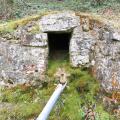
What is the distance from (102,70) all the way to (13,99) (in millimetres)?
2288

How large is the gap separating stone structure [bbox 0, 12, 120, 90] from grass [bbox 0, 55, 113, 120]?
0.77ft

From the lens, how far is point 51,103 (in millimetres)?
6895

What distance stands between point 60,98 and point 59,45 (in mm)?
2055

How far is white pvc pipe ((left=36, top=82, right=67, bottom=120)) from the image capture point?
245 inches

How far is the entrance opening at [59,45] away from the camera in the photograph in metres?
9.04

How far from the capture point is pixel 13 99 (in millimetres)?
8133

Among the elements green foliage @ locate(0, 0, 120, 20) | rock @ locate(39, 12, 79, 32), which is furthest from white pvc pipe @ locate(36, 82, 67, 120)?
green foliage @ locate(0, 0, 120, 20)

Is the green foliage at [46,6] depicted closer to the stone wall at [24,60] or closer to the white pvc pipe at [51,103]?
the stone wall at [24,60]

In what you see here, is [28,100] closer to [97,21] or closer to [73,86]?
[73,86]

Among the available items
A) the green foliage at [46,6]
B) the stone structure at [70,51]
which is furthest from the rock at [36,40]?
the green foliage at [46,6]

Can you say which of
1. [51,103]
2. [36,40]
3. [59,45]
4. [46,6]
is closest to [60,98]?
[51,103]

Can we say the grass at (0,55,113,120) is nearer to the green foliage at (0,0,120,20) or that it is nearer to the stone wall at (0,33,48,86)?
the stone wall at (0,33,48,86)

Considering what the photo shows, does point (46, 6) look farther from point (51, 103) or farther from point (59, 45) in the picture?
point (51, 103)

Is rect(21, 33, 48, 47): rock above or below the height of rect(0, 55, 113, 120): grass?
above
